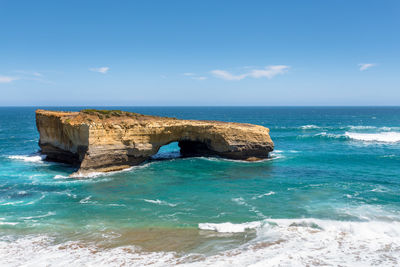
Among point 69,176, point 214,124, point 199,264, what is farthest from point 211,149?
point 199,264

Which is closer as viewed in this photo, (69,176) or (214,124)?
(69,176)

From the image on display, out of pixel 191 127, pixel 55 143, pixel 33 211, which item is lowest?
pixel 33 211

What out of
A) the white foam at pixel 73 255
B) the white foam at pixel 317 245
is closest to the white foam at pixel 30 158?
the white foam at pixel 73 255

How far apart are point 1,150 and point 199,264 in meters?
39.8

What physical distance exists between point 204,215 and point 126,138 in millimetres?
14551

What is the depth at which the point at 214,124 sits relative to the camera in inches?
1310

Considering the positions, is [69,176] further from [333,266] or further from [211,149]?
[333,266]

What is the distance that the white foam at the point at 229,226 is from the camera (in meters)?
16.0

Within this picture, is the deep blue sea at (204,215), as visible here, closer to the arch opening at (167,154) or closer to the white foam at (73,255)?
the white foam at (73,255)

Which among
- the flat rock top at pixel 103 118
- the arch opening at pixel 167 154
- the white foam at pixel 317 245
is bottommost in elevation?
the white foam at pixel 317 245

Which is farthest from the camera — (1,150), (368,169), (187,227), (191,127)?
(1,150)

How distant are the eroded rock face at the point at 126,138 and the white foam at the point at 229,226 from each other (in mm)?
15498

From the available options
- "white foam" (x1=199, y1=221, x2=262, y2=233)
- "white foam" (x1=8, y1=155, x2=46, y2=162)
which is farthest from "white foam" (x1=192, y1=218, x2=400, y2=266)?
"white foam" (x1=8, y1=155, x2=46, y2=162)

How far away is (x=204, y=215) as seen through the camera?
59.3ft
